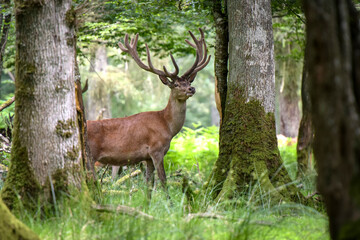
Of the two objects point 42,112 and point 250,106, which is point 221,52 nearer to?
point 250,106

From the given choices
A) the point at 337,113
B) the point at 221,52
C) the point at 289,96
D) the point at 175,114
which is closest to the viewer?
the point at 337,113

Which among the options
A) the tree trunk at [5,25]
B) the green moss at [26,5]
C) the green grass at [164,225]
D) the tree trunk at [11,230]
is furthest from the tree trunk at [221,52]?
the tree trunk at [11,230]

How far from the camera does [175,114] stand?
8.48 m

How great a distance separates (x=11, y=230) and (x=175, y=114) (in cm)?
561

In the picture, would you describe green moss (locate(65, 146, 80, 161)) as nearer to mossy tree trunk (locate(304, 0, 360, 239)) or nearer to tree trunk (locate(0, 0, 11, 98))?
mossy tree trunk (locate(304, 0, 360, 239))

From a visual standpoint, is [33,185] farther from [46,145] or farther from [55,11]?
[55,11]

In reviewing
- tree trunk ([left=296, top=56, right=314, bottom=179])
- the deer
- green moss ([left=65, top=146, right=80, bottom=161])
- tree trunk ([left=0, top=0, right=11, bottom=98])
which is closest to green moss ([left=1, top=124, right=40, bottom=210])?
green moss ([left=65, top=146, right=80, bottom=161])

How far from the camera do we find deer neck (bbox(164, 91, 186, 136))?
845cm

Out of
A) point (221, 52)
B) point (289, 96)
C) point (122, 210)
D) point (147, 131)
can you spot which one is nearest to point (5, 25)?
point (147, 131)

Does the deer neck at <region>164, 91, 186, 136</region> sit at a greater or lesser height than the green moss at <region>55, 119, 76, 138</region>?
lesser

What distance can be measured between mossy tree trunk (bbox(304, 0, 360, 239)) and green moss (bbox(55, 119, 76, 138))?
2.48m

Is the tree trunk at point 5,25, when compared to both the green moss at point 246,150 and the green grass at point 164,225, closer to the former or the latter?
the green moss at point 246,150

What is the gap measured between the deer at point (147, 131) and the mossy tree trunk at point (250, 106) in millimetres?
2165

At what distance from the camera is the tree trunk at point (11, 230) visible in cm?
301
